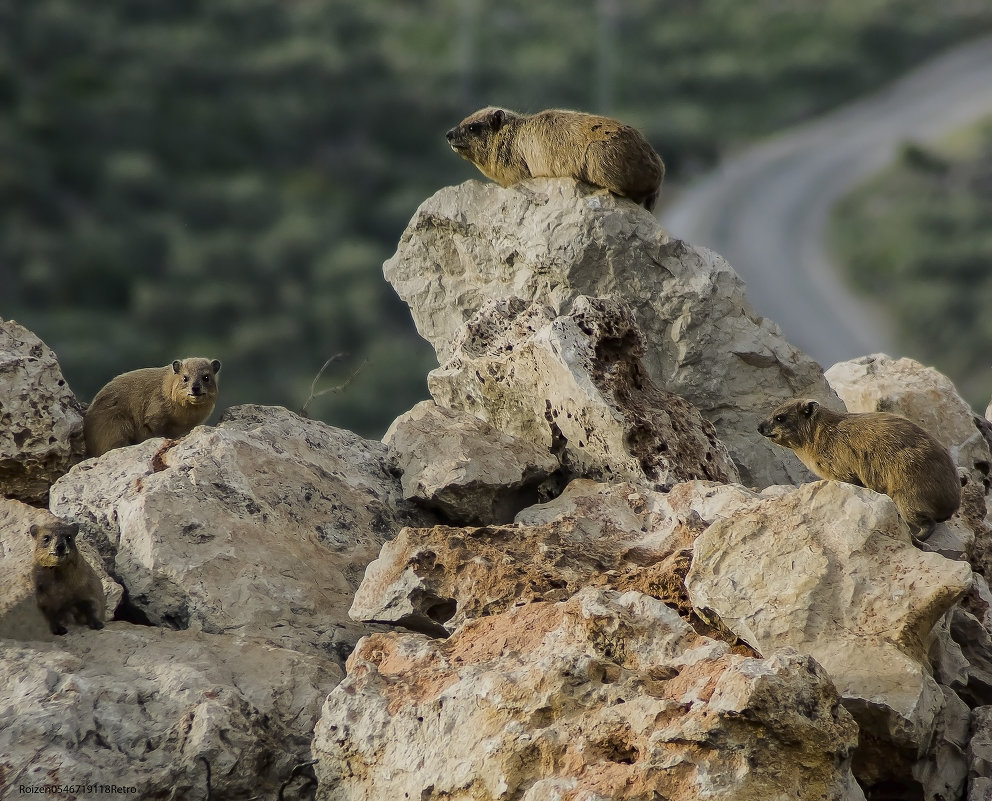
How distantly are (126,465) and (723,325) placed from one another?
386cm

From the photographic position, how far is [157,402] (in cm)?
927

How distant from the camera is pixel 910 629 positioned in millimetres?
5711

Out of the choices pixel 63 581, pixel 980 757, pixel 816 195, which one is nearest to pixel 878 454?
pixel 980 757

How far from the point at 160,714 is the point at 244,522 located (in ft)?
5.22

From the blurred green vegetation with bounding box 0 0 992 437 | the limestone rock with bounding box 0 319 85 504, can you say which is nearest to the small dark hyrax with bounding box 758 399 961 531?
the limestone rock with bounding box 0 319 85 504

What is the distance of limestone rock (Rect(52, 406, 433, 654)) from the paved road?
91.6 feet

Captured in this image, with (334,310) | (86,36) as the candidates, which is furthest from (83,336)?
(86,36)

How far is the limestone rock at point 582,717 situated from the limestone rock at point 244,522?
1.15 metres

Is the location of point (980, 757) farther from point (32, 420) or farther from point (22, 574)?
point (32, 420)

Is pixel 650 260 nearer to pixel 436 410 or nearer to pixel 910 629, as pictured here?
pixel 436 410

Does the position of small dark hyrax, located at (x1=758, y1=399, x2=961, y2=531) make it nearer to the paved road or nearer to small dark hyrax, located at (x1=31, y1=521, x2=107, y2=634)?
small dark hyrax, located at (x1=31, y1=521, x2=107, y2=634)

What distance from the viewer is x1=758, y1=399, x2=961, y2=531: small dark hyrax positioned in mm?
7805

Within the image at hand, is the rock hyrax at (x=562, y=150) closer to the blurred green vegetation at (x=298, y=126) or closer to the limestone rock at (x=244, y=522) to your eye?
the limestone rock at (x=244, y=522)

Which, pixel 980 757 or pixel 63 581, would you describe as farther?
pixel 63 581
